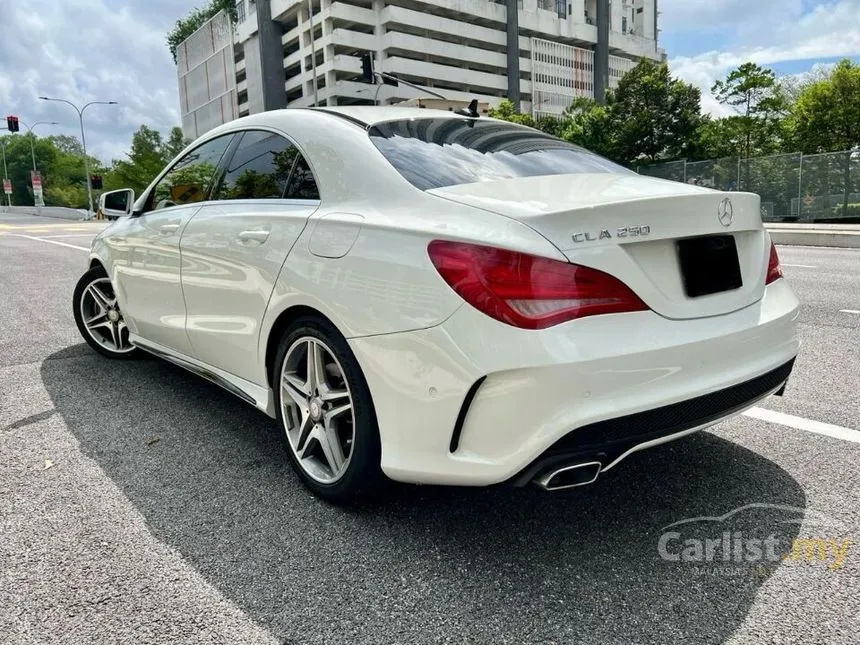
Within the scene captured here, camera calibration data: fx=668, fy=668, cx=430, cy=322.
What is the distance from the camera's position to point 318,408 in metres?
2.61

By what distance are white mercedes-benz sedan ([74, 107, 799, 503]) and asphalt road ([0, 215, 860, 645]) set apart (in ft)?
0.99

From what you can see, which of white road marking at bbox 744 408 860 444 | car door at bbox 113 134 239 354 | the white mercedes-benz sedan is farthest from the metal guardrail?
white road marking at bbox 744 408 860 444

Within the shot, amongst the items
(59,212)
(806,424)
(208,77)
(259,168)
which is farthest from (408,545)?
(208,77)

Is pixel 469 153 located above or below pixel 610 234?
above

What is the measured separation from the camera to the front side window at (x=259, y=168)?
9.82 ft

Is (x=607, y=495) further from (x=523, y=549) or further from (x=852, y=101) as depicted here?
(x=852, y=101)

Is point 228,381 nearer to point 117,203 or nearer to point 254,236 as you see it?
point 254,236

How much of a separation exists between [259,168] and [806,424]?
116 inches

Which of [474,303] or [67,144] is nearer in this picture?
[474,303]

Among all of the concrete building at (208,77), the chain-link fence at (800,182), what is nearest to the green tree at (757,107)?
the chain-link fence at (800,182)

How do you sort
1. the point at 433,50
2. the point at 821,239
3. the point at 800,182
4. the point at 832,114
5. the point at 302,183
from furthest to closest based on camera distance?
the point at 433,50 < the point at 832,114 < the point at 800,182 < the point at 821,239 < the point at 302,183

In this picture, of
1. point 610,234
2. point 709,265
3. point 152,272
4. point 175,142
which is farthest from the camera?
point 175,142

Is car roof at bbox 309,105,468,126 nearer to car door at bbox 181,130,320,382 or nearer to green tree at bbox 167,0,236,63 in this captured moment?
car door at bbox 181,130,320,382

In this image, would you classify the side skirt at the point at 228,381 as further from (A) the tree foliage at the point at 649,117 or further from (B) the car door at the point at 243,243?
(A) the tree foliage at the point at 649,117
